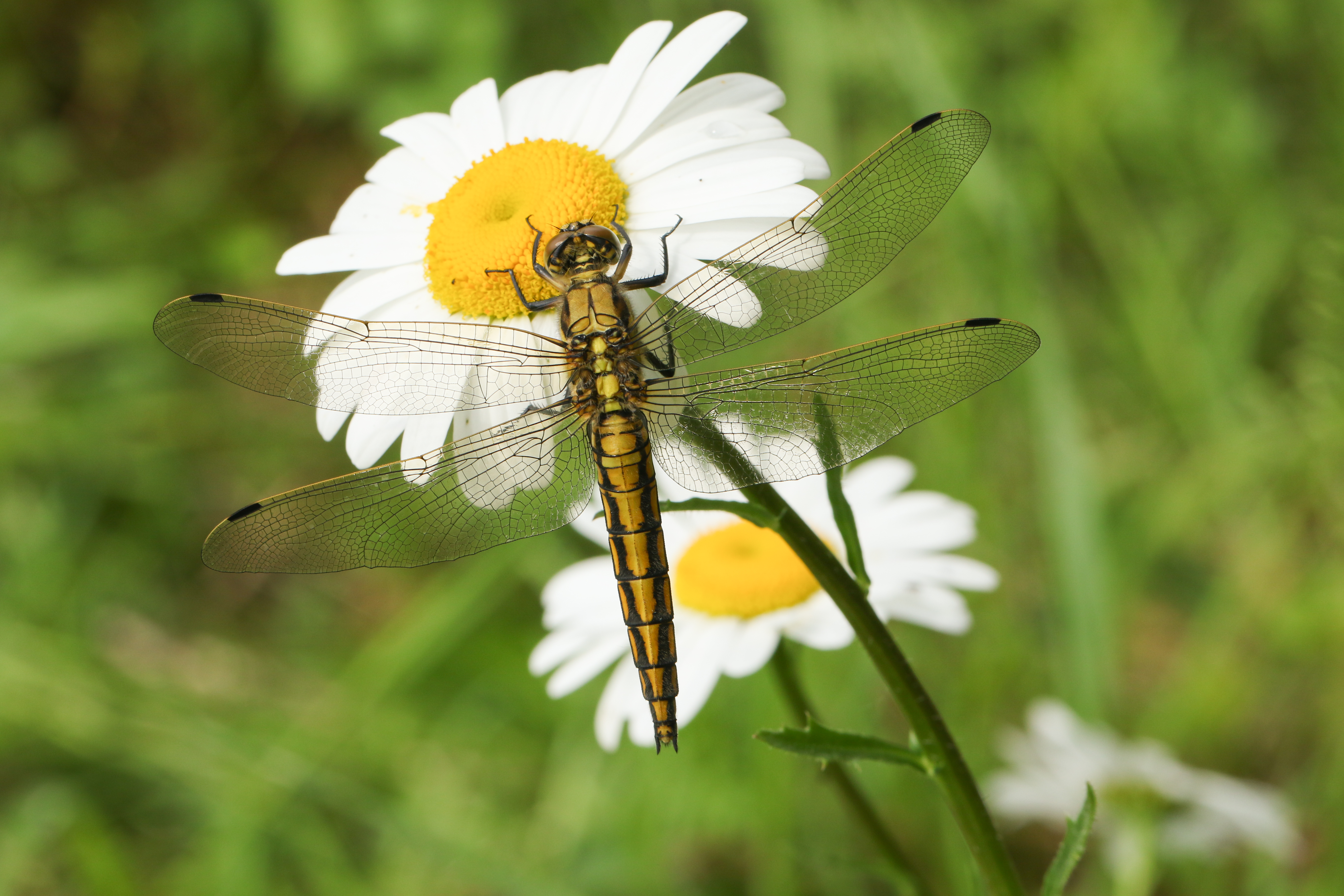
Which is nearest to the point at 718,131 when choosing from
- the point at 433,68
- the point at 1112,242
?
the point at 1112,242

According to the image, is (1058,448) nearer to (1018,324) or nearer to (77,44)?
(1018,324)

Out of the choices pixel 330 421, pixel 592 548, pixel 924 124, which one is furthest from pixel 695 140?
pixel 592 548

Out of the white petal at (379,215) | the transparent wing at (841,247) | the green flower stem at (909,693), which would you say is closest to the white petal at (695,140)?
the transparent wing at (841,247)

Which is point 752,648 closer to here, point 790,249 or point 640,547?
point 640,547

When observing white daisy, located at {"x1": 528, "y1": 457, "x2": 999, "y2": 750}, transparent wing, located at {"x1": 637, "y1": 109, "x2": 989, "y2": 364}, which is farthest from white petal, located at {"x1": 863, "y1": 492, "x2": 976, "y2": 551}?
transparent wing, located at {"x1": 637, "y1": 109, "x2": 989, "y2": 364}

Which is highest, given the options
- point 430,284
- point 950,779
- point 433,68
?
point 433,68
